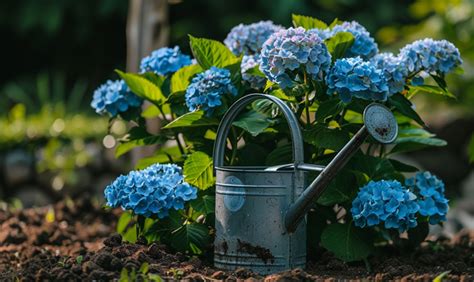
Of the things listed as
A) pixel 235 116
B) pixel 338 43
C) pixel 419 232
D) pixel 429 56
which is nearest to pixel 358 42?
pixel 338 43

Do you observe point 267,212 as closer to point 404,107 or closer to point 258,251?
point 258,251

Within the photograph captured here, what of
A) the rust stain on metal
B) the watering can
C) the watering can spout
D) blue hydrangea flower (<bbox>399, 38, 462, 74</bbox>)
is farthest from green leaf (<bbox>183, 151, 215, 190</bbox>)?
blue hydrangea flower (<bbox>399, 38, 462, 74</bbox>)


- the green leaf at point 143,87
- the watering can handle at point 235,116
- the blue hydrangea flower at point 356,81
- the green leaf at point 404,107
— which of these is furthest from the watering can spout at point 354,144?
the green leaf at point 143,87

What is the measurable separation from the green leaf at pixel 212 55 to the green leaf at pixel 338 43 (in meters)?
0.33

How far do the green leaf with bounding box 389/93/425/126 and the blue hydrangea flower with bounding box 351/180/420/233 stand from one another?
254 millimetres

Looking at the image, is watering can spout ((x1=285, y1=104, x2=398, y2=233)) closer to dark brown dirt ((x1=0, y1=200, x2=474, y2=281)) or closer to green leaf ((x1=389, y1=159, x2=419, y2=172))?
dark brown dirt ((x1=0, y1=200, x2=474, y2=281))

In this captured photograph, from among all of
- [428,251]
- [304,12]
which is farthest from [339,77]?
[304,12]

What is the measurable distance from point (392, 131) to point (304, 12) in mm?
A: 5990

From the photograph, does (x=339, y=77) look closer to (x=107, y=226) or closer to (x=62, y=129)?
(x=107, y=226)

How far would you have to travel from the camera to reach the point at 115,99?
308 centimetres

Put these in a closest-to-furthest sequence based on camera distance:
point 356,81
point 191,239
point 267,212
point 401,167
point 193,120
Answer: point 267,212 < point 356,81 < point 191,239 < point 193,120 < point 401,167

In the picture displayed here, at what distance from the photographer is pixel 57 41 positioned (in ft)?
30.5

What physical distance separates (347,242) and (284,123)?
454mm

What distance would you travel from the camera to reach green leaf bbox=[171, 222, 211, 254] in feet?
8.72
